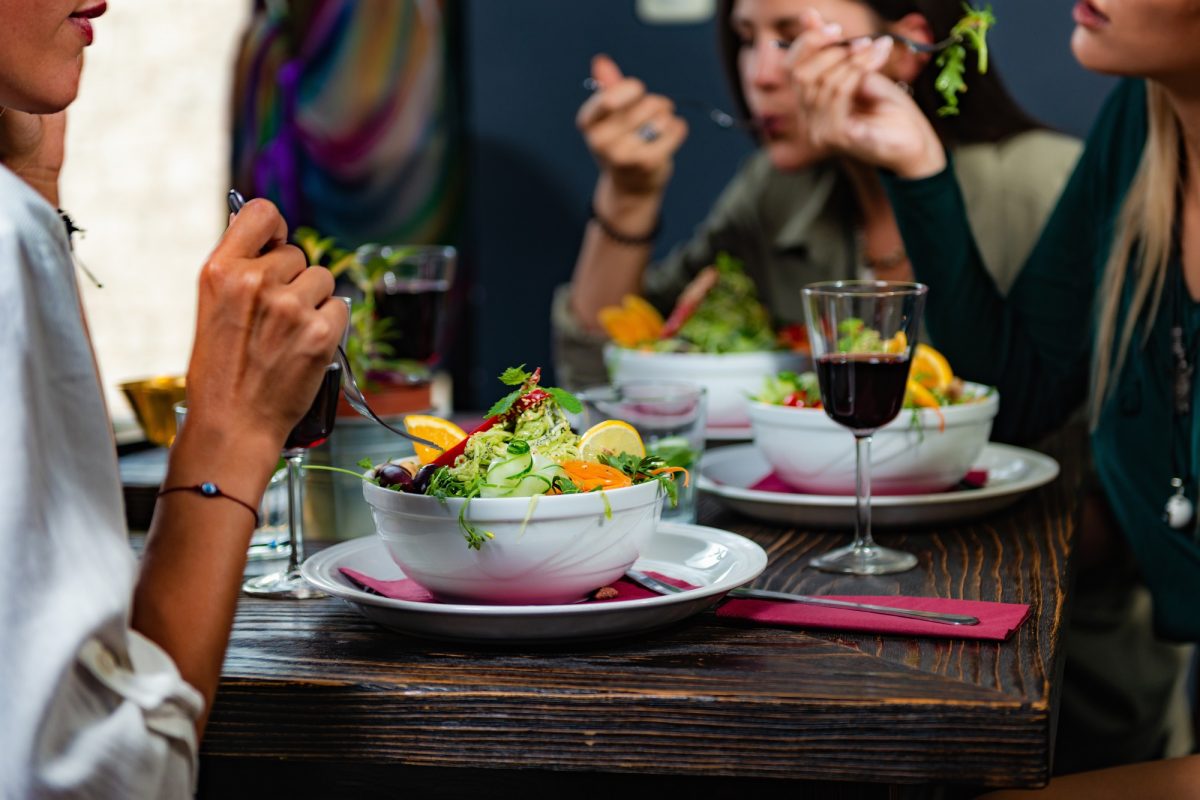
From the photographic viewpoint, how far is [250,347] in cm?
88

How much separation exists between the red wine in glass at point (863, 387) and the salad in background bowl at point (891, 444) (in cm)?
9

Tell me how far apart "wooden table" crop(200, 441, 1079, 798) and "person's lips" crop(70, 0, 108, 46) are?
47 cm

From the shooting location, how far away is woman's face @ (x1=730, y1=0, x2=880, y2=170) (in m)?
2.57

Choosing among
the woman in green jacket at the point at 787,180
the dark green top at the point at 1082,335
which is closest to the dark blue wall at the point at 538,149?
the woman in green jacket at the point at 787,180

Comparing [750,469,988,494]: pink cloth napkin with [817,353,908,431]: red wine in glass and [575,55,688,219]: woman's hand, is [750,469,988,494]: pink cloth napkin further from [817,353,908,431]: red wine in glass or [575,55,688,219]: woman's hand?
[575,55,688,219]: woman's hand

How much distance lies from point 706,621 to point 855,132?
3.23ft

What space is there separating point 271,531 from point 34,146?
1.57ft

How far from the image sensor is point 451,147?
12.8ft

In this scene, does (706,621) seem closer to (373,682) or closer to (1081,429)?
(373,682)

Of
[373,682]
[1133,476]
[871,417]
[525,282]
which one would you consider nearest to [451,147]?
[525,282]

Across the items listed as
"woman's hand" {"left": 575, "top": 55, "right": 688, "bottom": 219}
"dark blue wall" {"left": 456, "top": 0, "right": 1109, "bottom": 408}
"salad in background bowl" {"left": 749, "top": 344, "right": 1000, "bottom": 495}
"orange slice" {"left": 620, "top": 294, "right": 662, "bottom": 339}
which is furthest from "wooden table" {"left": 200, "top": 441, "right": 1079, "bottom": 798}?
"dark blue wall" {"left": 456, "top": 0, "right": 1109, "bottom": 408}

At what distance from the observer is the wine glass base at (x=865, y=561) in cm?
125

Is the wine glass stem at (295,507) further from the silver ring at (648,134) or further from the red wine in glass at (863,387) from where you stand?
the silver ring at (648,134)

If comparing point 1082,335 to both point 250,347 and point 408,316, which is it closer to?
point 408,316
